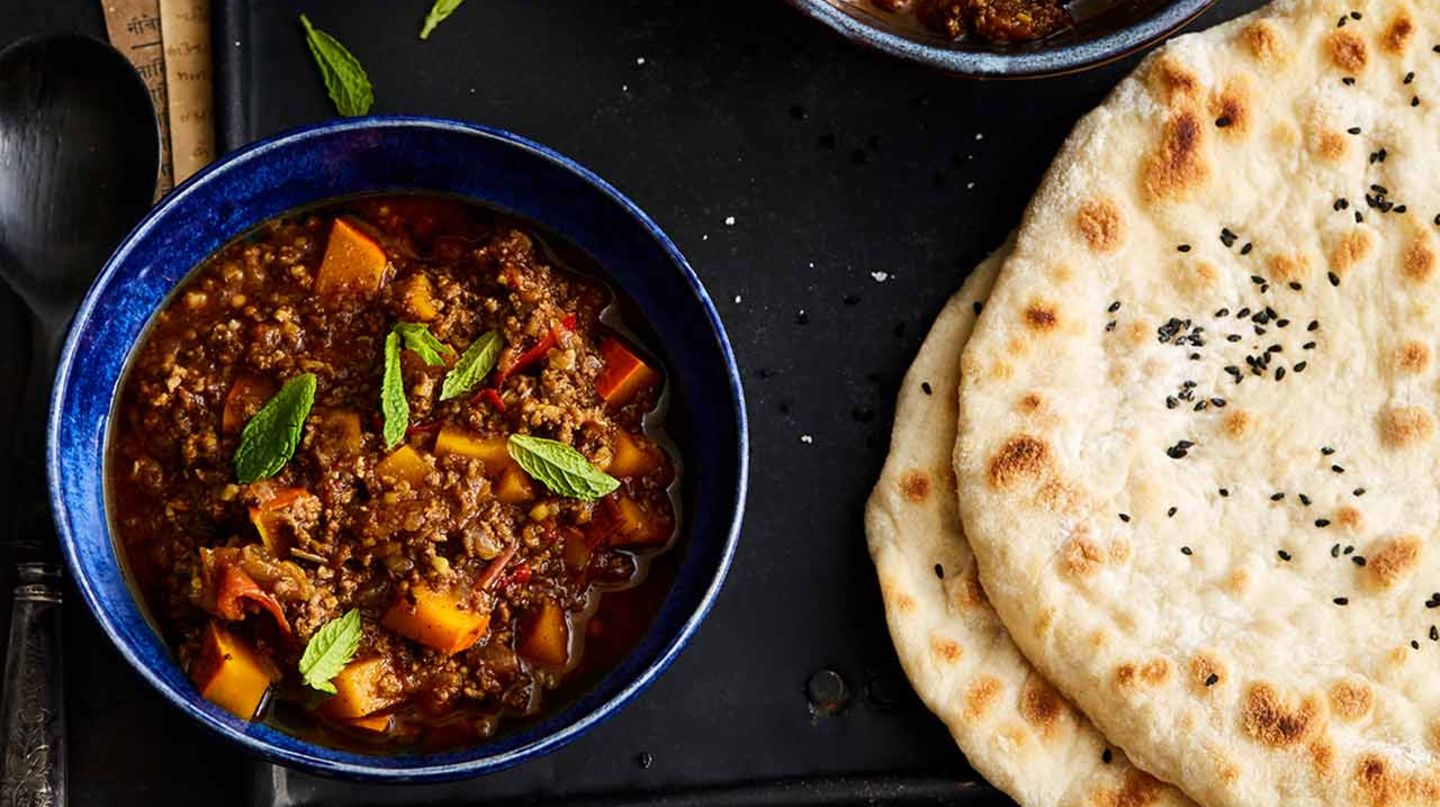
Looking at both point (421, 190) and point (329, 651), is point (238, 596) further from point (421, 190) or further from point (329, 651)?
point (421, 190)

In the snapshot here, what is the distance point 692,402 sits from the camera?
13.0 ft

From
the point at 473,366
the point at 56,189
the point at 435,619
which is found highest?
the point at 56,189

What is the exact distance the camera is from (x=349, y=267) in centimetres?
382

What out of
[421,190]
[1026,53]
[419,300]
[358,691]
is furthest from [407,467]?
[1026,53]

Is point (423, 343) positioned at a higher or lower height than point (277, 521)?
higher

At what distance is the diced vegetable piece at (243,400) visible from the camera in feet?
12.1

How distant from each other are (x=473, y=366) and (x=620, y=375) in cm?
40

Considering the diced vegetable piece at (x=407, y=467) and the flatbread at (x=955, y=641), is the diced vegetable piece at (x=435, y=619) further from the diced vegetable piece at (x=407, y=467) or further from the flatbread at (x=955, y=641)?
the flatbread at (x=955, y=641)

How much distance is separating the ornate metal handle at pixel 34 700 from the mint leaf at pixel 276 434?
785 mm

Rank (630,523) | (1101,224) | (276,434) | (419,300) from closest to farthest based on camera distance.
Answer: (276,434) → (419,300) → (630,523) → (1101,224)

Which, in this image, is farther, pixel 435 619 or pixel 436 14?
pixel 436 14

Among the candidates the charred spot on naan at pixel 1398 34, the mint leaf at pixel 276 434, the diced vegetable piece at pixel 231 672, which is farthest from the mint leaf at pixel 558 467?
the charred spot on naan at pixel 1398 34

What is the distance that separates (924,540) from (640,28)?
1.60m

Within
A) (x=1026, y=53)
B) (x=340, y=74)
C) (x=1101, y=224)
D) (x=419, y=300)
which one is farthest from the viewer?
(x=340, y=74)
